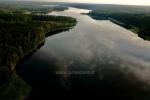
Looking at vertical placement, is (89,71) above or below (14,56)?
below

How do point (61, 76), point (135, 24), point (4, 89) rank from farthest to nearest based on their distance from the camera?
point (135, 24)
point (61, 76)
point (4, 89)

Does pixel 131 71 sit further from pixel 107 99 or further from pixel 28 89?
pixel 28 89

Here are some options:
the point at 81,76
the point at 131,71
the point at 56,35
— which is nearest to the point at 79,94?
the point at 81,76

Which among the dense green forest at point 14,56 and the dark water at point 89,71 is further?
the dark water at point 89,71

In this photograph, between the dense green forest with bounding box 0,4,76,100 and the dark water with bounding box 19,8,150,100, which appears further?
the dark water with bounding box 19,8,150,100

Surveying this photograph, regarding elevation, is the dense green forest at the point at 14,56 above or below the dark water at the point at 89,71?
above

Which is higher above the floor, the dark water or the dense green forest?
the dense green forest

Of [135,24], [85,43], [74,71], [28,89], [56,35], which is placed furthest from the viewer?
[135,24]

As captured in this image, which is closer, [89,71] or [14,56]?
[89,71]
